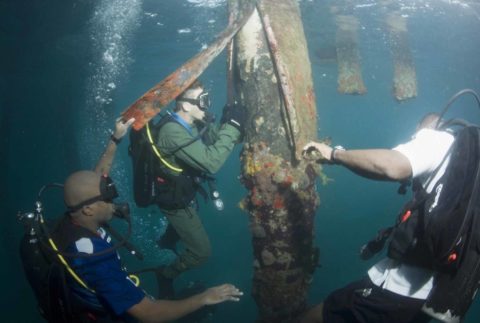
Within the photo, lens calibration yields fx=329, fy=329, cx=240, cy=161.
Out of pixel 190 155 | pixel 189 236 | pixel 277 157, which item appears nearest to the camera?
pixel 277 157

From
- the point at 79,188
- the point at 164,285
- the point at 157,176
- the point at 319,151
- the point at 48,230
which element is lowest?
the point at 164,285

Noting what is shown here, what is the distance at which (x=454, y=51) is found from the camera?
73.4 feet

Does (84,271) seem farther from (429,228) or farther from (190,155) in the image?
(429,228)

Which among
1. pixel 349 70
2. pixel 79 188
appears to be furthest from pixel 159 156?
pixel 349 70

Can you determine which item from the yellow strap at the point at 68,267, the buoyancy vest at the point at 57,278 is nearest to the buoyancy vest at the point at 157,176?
the buoyancy vest at the point at 57,278

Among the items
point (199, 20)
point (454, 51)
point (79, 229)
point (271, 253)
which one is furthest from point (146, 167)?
point (454, 51)

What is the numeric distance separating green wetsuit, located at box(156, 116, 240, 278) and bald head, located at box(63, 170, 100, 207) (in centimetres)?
142

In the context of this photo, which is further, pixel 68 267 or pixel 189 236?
pixel 189 236

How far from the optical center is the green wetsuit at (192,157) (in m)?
4.80

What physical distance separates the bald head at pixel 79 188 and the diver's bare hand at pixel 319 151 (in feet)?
7.81

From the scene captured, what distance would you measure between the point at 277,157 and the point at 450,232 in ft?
7.12

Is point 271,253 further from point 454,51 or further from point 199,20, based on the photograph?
point 454,51

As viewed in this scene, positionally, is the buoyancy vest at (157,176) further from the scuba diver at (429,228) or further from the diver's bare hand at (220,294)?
the scuba diver at (429,228)

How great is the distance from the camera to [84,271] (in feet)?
10.9
